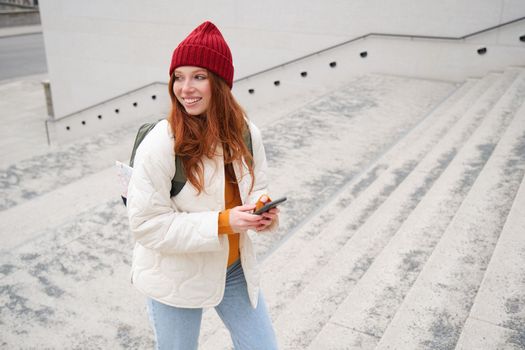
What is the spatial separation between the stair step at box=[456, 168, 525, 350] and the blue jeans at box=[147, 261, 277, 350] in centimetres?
89

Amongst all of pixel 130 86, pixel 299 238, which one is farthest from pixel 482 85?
pixel 130 86

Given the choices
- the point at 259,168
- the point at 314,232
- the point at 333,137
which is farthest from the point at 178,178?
the point at 333,137

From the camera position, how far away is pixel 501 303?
2492mm

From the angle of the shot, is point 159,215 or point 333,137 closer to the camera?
point 159,215

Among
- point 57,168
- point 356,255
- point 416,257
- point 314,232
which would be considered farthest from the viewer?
point 57,168

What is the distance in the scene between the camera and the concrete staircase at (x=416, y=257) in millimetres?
2520

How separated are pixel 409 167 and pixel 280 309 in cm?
252

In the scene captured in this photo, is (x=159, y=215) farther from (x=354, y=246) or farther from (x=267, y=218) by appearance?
(x=354, y=246)

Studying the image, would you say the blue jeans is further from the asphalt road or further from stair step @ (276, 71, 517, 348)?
the asphalt road

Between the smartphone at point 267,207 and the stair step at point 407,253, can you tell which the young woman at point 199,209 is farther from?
the stair step at point 407,253

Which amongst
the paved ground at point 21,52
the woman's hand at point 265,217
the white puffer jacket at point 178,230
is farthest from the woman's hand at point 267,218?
the paved ground at point 21,52

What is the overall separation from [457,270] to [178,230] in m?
1.81

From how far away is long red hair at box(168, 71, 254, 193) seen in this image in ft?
5.99

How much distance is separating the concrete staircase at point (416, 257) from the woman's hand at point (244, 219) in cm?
105
